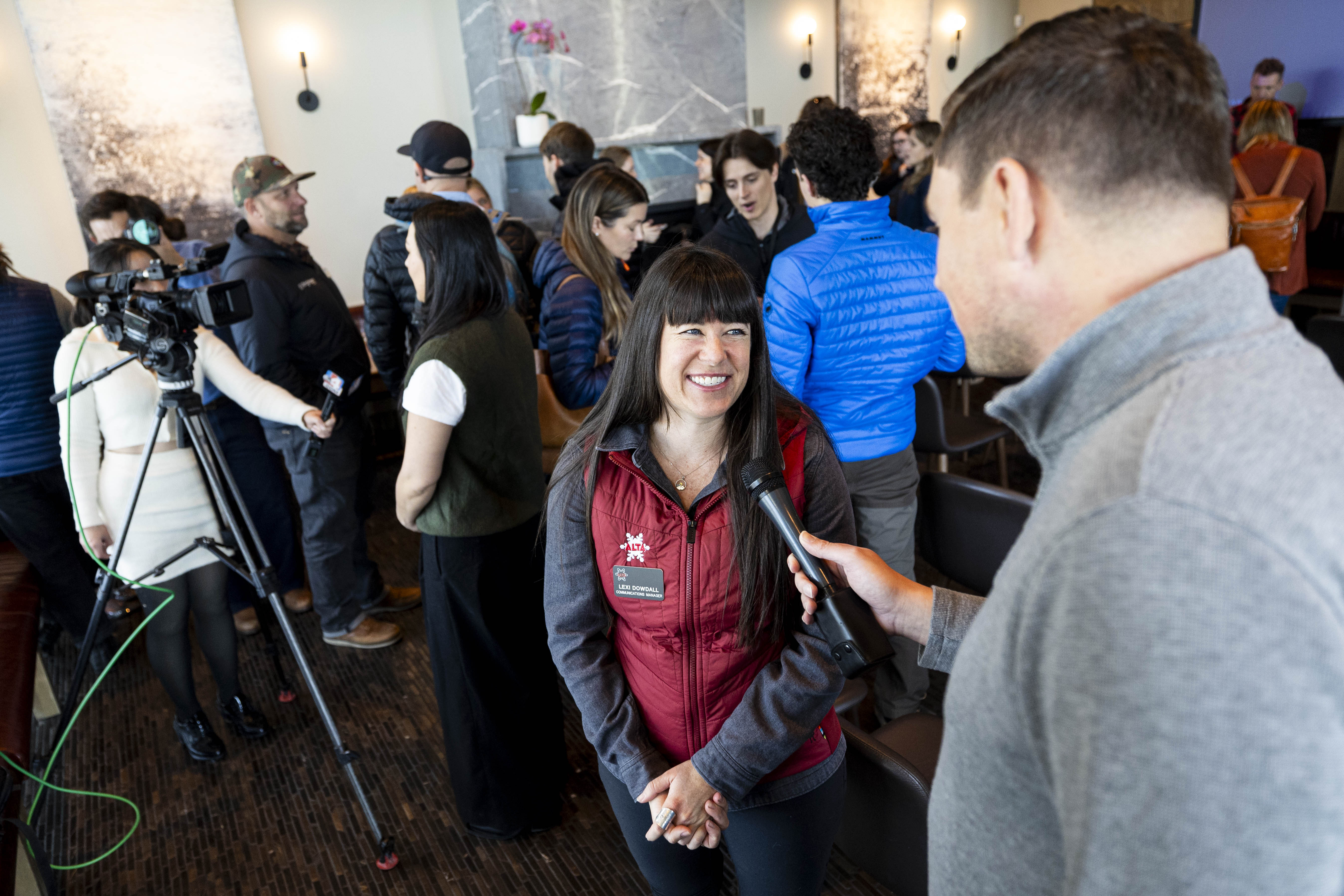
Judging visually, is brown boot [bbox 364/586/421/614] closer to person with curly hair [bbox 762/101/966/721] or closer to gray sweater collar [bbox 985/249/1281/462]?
person with curly hair [bbox 762/101/966/721]

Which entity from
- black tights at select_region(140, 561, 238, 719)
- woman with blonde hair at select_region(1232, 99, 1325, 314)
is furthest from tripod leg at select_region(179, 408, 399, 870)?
woman with blonde hair at select_region(1232, 99, 1325, 314)

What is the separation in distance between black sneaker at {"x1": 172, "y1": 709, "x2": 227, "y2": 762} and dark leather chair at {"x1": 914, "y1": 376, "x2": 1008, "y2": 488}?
8.82ft

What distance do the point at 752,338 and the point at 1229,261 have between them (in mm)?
907

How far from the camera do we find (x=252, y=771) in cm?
248

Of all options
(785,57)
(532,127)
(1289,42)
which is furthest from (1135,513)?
(785,57)

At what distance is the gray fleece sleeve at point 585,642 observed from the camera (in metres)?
1.36

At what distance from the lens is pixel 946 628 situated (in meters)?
1.02

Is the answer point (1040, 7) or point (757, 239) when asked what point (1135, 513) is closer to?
point (757, 239)

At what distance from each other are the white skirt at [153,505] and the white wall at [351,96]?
3.48 m

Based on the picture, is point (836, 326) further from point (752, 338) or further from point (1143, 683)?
point (1143, 683)

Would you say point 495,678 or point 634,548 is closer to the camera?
point 634,548

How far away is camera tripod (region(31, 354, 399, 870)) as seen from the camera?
1.94 meters

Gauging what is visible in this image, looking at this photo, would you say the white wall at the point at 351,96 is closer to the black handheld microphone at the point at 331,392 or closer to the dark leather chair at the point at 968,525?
the black handheld microphone at the point at 331,392

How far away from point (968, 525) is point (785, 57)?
6.29 meters
